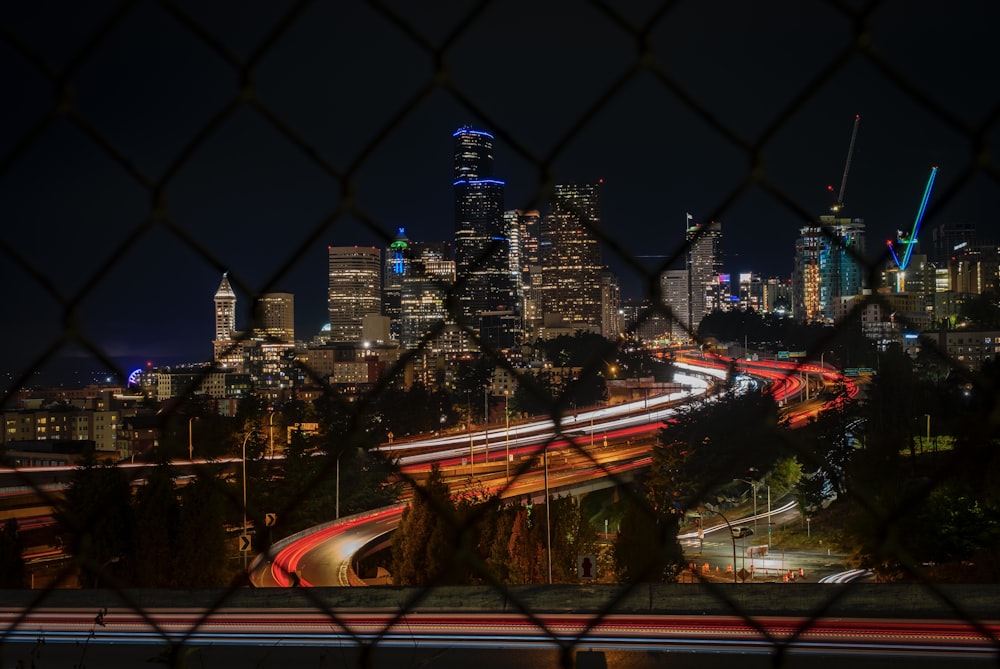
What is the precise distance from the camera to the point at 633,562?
27.8 ft

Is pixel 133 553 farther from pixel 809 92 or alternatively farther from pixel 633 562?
pixel 809 92

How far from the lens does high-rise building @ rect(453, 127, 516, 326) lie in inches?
45.2

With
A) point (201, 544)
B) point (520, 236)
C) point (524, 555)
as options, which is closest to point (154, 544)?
point (201, 544)

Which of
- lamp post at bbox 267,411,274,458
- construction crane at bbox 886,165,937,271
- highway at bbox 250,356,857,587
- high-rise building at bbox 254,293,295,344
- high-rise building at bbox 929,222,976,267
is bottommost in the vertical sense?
highway at bbox 250,356,857,587

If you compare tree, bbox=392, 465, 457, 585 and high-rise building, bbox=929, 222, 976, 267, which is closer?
high-rise building, bbox=929, 222, 976, 267

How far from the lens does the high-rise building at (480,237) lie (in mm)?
1147

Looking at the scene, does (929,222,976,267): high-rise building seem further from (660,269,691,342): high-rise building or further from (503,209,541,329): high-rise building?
(503,209,541,329): high-rise building

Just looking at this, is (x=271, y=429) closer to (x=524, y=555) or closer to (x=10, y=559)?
(x=10, y=559)

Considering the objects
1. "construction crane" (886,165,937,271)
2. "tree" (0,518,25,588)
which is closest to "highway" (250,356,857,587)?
"tree" (0,518,25,588)

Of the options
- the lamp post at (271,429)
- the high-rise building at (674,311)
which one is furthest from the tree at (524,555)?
the high-rise building at (674,311)

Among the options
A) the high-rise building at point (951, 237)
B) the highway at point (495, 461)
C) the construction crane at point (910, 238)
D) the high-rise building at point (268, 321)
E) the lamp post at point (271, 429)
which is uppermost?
the high-rise building at point (951, 237)

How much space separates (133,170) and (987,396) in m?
0.96

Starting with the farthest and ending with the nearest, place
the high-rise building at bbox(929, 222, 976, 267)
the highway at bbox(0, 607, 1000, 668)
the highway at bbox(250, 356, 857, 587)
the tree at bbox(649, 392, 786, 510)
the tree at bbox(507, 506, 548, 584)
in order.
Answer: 1. the tree at bbox(649, 392, 786, 510)
2. the highway at bbox(250, 356, 857, 587)
3. the tree at bbox(507, 506, 548, 584)
4. the highway at bbox(0, 607, 1000, 668)
5. the high-rise building at bbox(929, 222, 976, 267)

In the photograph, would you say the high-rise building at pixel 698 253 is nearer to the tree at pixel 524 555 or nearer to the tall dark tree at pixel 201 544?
the tree at pixel 524 555
